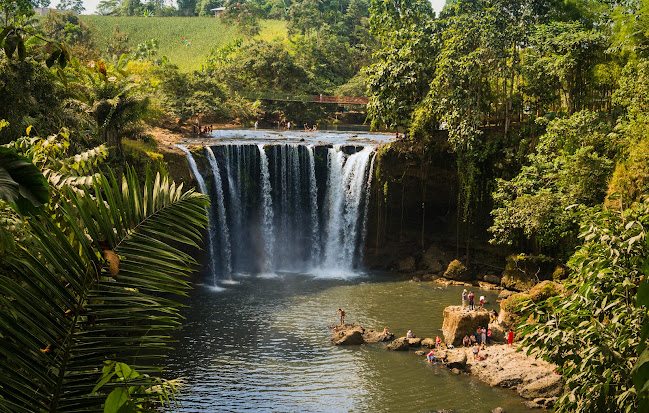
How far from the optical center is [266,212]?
32.9 m

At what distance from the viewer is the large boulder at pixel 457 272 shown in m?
29.8

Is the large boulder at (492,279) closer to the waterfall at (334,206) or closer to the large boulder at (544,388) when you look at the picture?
the waterfall at (334,206)

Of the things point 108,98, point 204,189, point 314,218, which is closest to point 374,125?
point 314,218

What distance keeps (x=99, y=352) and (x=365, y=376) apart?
53.8 feet

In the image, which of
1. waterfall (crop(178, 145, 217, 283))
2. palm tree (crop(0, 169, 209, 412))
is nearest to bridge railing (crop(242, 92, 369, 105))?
waterfall (crop(178, 145, 217, 283))

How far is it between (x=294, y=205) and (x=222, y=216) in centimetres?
404

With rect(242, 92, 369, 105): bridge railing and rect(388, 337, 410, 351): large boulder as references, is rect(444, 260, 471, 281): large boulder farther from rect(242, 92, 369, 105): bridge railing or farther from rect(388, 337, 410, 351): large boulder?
rect(242, 92, 369, 105): bridge railing

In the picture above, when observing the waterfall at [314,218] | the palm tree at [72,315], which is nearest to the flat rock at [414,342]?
the waterfall at [314,218]

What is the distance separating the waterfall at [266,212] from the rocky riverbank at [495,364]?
1034 centimetres

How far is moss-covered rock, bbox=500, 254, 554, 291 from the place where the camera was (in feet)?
90.2

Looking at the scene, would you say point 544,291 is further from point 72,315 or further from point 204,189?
point 72,315

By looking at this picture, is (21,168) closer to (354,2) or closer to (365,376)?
(365,376)

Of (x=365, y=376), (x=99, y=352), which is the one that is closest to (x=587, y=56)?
(x=365, y=376)

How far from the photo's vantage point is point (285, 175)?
32969 millimetres
